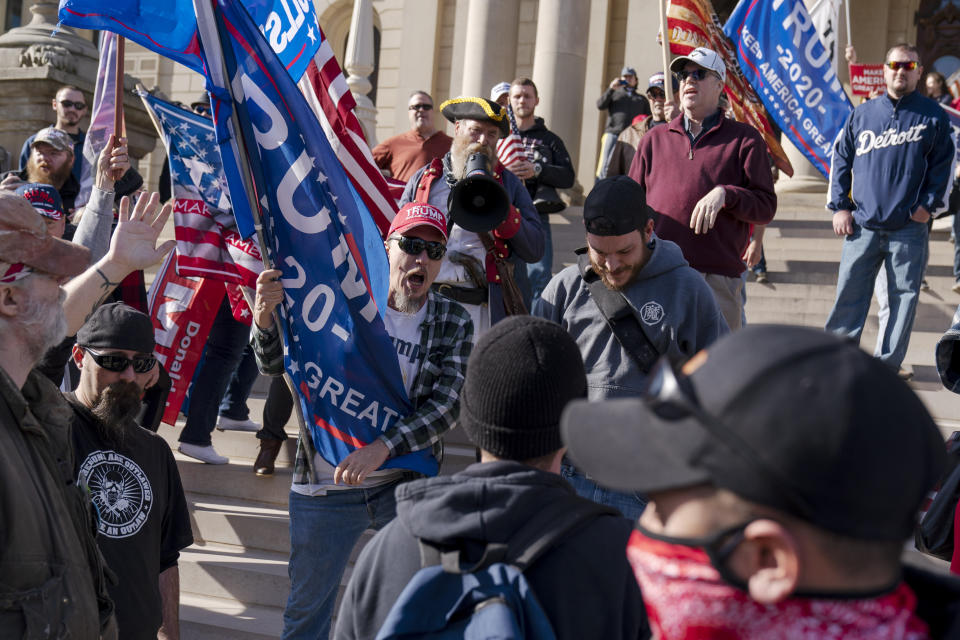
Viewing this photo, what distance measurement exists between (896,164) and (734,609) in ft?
19.2

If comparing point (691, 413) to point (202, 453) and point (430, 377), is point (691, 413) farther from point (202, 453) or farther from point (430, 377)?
point (202, 453)

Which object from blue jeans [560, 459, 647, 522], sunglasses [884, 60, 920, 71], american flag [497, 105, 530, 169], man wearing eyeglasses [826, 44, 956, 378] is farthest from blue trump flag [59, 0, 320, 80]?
sunglasses [884, 60, 920, 71]

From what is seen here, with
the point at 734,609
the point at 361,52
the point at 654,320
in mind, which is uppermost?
→ the point at 361,52

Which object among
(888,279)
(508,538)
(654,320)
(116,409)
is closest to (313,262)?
(116,409)

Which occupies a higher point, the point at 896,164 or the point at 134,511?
the point at 896,164

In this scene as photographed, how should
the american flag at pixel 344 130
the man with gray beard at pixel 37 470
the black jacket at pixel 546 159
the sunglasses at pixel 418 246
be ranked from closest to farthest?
the man with gray beard at pixel 37 470 → the sunglasses at pixel 418 246 → the american flag at pixel 344 130 → the black jacket at pixel 546 159

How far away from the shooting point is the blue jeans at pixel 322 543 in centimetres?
386

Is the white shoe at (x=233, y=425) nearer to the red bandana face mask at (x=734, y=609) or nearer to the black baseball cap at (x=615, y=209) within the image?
the black baseball cap at (x=615, y=209)

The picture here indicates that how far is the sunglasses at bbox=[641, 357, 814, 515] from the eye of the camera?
42.3 inches

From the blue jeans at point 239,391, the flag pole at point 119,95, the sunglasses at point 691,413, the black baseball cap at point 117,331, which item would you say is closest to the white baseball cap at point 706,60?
the flag pole at point 119,95

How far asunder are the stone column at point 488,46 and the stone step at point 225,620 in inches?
432

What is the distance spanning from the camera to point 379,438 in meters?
3.81

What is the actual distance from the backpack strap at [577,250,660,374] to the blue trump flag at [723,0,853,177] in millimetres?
Result: 4199

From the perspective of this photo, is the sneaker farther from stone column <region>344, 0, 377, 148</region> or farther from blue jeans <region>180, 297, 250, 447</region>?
stone column <region>344, 0, 377, 148</region>
